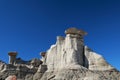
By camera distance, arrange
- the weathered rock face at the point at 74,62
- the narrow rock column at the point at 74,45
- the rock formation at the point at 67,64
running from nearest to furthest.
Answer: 1. the weathered rock face at the point at 74,62
2. the rock formation at the point at 67,64
3. the narrow rock column at the point at 74,45

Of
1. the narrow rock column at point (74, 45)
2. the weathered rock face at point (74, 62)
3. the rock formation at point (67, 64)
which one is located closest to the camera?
the weathered rock face at point (74, 62)

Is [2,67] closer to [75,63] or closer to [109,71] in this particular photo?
[75,63]


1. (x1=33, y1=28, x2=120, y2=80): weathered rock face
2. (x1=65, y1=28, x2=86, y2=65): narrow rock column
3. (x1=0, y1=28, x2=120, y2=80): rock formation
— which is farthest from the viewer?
(x1=65, y1=28, x2=86, y2=65): narrow rock column

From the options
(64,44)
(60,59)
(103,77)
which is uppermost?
(64,44)

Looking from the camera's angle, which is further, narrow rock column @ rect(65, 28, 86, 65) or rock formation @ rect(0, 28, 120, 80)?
narrow rock column @ rect(65, 28, 86, 65)

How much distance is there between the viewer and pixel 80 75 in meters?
55.1

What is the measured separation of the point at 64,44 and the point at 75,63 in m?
7.35

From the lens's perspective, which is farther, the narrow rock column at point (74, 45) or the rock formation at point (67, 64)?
the narrow rock column at point (74, 45)

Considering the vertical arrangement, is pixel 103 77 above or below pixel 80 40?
below

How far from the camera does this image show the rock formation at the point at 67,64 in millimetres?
57375

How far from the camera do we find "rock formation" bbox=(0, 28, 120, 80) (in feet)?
188

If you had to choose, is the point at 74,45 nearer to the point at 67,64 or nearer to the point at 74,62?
the point at 74,62

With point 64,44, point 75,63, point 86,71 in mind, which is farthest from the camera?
point 64,44

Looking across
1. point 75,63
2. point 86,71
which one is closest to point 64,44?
point 75,63
